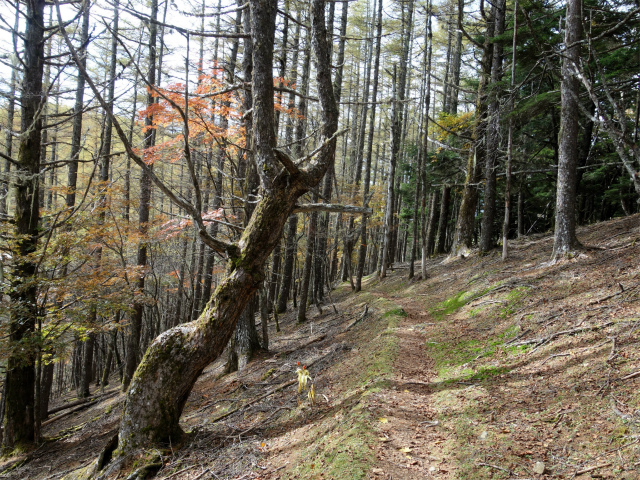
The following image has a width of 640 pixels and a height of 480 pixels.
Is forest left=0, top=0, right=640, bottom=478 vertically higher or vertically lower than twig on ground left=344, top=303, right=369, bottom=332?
higher

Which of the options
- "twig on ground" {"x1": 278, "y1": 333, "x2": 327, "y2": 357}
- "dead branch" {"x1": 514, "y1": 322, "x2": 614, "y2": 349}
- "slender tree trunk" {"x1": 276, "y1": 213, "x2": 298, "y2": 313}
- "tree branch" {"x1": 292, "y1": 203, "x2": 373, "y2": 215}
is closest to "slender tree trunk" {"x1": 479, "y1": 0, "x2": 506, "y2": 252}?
"slender tree trunk" {"x1": 276, "y1": 213, "x2": 298, "y2": 313}

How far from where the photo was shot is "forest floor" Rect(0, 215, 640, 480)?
10.1ft

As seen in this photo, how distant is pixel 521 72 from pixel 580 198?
612 cm

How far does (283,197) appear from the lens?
417cm

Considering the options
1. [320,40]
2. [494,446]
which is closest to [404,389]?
[494,446]

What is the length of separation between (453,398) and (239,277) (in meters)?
2.90

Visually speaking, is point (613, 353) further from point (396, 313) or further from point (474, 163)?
point (474, 163)

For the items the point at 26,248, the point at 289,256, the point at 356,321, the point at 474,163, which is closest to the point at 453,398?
the point at 356,321

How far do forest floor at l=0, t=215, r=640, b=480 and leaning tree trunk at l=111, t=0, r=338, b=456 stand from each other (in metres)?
0.45

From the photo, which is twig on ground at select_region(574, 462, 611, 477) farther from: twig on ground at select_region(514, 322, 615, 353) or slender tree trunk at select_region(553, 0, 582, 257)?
slender tree trunk at select_region(553, 0, 582, 257)

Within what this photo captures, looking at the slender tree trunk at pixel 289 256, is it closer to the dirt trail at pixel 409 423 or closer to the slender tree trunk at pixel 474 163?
the slender tree trunk at pixel 474 163

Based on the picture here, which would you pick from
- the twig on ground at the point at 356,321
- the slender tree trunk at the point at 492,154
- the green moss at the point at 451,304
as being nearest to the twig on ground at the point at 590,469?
the green moss at the point at 451,304

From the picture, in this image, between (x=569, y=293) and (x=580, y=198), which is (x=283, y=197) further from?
(x=580, y=198)

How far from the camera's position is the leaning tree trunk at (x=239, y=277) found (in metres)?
3.88
